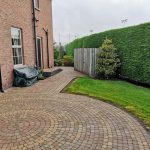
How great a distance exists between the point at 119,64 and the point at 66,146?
8.79 meters

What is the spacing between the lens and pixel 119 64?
11.7m

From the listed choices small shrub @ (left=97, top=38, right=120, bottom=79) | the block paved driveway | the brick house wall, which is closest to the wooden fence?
small shrub @ (left=97, top=38, right=120, bottom=79)

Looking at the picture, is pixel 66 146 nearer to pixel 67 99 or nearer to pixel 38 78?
pixel 67 99

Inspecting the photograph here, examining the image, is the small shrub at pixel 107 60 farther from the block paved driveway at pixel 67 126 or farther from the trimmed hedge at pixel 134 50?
the block paved driveway at pixel 67 126

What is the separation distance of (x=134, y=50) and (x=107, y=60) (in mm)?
1566

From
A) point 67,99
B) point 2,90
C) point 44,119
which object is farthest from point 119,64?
point 44,119

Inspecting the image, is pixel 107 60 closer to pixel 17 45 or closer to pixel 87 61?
pixel 87 61

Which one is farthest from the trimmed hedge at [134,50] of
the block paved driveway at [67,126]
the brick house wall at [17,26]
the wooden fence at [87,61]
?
the brick house wall at [17,26]

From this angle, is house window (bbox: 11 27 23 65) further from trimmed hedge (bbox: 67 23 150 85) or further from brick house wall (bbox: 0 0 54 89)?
trimmed hedge (bbox: 67 23 150 85)

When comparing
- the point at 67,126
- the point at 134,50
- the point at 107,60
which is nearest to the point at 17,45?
the point at 107,60

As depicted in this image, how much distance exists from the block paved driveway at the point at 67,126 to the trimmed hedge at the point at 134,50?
4446 mm

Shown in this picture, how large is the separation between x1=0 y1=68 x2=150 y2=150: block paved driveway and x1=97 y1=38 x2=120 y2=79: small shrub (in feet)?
16.4

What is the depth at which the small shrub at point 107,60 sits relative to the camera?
11367 millimetres

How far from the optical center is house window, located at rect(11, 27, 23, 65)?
9.37 metres
